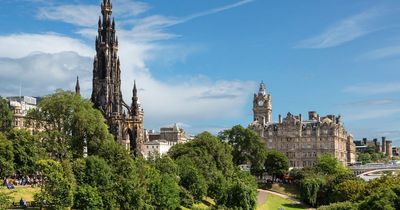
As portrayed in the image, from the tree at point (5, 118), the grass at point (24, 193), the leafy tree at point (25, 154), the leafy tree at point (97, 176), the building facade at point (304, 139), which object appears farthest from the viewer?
the building facade at point (304, 139)

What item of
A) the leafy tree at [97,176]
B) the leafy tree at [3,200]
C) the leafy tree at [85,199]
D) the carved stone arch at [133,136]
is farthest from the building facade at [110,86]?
the leafy tree at [3,200]

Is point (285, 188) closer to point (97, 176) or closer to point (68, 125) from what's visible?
point (68, 125)

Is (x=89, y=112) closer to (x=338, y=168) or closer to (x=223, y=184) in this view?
(x=223, y=184)

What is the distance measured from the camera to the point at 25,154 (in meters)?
91.2

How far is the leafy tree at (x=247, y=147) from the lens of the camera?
153125 mm

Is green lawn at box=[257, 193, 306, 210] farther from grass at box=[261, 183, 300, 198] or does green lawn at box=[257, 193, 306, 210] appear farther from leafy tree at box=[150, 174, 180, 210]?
leafy tree at box=[150, 174, 180, 210]

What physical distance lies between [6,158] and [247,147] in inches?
3017

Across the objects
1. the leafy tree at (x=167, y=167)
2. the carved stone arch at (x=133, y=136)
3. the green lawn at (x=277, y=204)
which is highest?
the carved stone arch at (x=133, y=136)

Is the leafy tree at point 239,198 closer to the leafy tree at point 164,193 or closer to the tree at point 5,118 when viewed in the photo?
the leafy tree at point 164,193

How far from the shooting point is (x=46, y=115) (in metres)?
104

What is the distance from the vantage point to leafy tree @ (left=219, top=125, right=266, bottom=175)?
502ft

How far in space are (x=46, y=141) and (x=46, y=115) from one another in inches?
269

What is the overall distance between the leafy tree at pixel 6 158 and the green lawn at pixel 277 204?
49.9 meters

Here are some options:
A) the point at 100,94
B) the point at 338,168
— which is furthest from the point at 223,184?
the point at 338,168
